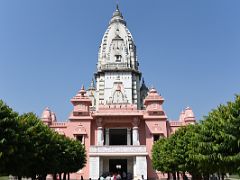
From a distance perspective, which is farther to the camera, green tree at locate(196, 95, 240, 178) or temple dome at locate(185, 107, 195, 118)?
temple dome at locate(185, 107, 195, 118)

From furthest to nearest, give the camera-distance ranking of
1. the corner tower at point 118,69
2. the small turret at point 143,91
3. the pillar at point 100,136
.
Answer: the small turret at point 143,91
the corner tower at point 118,69
the pillar at point 100,136

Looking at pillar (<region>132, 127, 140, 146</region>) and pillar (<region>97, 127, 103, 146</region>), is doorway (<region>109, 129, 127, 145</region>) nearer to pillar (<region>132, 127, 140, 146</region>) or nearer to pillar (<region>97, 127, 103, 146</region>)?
pillar (<region>97, 127, 103, 146</region>)

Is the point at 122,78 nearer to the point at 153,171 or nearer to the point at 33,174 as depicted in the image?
the point at 153,171

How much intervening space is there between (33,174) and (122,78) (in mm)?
43818

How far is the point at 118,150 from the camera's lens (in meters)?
43.1

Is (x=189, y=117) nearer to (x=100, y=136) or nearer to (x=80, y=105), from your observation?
(x=100, y=136)

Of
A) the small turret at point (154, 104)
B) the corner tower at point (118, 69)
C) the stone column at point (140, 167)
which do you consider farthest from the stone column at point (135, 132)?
the corner tower at point (118, 69)

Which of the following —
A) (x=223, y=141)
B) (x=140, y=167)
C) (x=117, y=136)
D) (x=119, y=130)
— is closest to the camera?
(x=223, y=141)

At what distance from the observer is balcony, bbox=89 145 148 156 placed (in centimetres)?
4281

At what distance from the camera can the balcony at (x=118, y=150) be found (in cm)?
4281

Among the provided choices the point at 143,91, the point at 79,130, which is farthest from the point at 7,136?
the point at 143,91


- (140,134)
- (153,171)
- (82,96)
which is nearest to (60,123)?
(82,96)

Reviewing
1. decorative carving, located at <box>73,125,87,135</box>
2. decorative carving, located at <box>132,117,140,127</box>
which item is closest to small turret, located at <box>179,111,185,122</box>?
decorative carving, located at <box>132,117,140,127</box>

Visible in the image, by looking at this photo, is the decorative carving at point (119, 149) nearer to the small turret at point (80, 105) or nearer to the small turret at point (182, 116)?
the small turret at point (80, 105)
